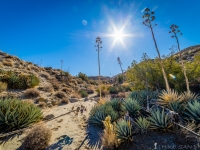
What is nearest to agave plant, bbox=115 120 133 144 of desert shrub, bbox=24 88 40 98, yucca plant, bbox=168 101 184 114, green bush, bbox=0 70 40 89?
yucca plant, bbox=168 101 184 114

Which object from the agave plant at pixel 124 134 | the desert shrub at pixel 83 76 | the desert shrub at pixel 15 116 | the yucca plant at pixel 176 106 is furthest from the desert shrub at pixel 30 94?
the desert shrub at pixel 83 76

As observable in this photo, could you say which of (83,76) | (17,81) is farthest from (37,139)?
(83,76)

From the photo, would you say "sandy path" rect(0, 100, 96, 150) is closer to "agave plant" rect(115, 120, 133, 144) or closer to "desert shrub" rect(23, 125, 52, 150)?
"desert shrub" rect(23, 125, 52, 150)

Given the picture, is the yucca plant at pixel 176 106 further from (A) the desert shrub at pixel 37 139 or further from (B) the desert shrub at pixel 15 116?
(B) the desert shrub at pixel 15 116

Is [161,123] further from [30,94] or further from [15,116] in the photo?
[30,94]

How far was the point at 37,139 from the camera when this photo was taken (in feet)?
14.3

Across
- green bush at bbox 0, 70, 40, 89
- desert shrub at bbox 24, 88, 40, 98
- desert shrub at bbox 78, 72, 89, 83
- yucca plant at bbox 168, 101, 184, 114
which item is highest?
desert shrub at bbox 78, 72, 89, 83

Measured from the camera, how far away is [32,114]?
6016mm

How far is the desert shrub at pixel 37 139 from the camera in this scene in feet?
14.0

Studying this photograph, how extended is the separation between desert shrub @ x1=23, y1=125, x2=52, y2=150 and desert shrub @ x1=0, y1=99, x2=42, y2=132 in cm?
122

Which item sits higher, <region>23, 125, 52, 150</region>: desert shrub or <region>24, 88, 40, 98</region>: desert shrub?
<region>24, 88, 40, 98</region>: desert shrub

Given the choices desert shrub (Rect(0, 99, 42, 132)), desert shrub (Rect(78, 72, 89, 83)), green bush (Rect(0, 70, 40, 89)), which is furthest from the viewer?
desert shrub (Rect(78, 72, 89, 83))

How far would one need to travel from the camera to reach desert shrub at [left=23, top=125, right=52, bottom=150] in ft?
14.0

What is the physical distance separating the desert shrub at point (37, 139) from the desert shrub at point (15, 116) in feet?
4.02
